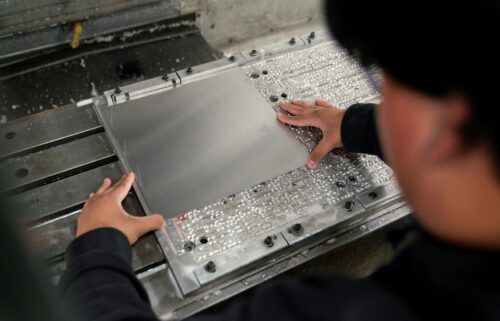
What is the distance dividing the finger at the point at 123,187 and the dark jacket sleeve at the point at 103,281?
108mm

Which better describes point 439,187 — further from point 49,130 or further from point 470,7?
point 49,130

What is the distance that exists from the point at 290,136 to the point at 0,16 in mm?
1122

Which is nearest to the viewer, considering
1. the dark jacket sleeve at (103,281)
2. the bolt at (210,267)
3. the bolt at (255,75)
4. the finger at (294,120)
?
the dark jacket sleeve at (103,281)

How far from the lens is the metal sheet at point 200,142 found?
1089 millimetres

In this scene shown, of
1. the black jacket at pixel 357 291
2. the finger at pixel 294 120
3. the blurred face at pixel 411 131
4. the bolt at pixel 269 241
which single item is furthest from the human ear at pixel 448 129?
the finger at pixel 294 120

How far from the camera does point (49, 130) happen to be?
1171 mm

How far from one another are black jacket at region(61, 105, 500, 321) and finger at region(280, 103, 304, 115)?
601mm

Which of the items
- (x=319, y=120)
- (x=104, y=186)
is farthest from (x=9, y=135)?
(x=319, y=120)

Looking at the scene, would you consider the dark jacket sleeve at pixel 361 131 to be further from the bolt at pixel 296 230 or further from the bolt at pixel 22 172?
the bolt at pixel 22 172

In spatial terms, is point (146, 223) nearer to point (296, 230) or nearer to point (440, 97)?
point (296, 230)

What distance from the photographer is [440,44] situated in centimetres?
44

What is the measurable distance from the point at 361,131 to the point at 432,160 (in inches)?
24.1

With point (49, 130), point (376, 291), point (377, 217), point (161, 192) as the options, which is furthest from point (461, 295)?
point (49, 130)

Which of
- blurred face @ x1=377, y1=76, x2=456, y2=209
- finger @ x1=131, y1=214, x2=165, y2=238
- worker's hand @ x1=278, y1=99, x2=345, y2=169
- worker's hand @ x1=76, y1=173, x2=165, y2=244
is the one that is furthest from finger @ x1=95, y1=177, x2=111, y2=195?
blurred face @ x1=377, y1=76, x2=456, y2=209
